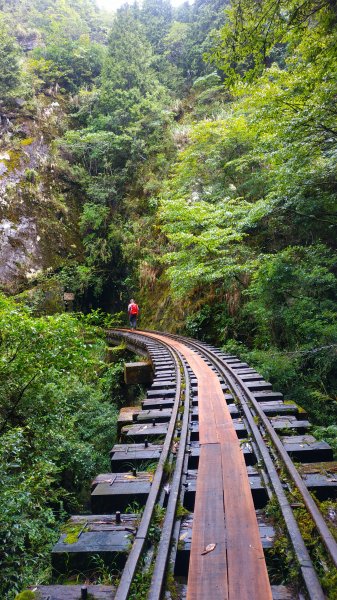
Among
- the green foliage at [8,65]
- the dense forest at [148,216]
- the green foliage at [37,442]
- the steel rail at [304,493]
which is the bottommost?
the green foliage at [37,442]

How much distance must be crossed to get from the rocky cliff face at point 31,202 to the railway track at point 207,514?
52.7ft

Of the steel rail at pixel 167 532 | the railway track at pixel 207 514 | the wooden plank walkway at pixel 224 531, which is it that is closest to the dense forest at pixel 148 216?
the railway track at pixel 207 514

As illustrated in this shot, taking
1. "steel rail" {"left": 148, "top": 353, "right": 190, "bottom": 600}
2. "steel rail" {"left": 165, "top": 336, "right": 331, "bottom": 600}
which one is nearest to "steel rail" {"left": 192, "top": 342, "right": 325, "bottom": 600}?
"steel rail" {"left": 165, "top": 336, "right": 331, "bottom": 600}

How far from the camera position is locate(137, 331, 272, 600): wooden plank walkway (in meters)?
1.71

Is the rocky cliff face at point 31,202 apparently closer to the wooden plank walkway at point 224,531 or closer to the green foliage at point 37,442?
the green foliage at point 37,442

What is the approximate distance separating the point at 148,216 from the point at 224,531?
61.8 ft

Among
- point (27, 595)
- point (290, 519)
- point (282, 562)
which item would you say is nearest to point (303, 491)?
point (290, 519)

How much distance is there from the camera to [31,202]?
19812 millimetres

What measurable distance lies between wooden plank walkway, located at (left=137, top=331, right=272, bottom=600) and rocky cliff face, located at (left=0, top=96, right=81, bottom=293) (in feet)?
54.5

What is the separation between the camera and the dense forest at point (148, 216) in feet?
17.0

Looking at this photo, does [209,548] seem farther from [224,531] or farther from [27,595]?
[27,595]

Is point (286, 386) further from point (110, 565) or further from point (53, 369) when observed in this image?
point (110, 565)

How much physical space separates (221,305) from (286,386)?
5115 millimetres

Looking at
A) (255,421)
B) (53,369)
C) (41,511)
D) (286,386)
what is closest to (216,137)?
(286,386)
